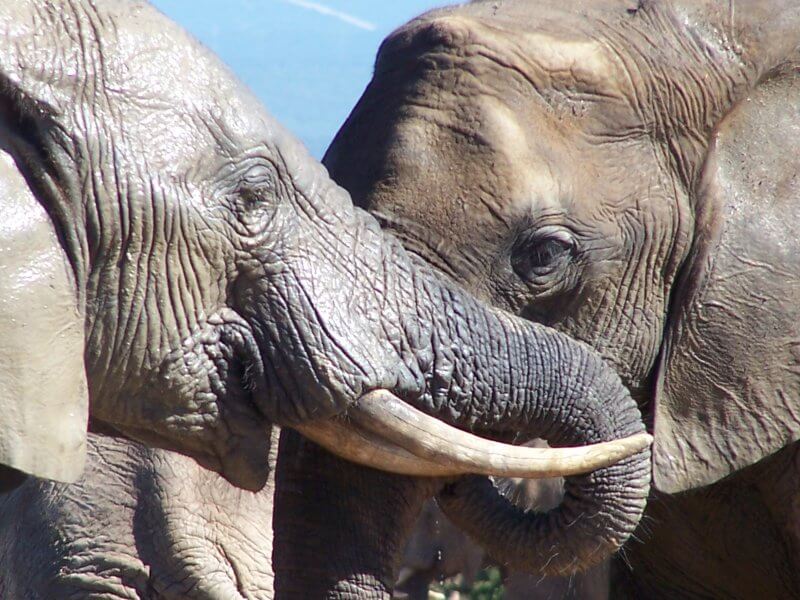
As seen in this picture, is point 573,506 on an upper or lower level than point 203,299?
lower

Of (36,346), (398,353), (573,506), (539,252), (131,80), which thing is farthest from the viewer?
(539,252)

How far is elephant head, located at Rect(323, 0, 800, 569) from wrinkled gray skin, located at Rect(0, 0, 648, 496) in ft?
1.61

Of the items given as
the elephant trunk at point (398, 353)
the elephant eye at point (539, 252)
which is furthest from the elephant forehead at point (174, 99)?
the elephant eye at point (539, 252)

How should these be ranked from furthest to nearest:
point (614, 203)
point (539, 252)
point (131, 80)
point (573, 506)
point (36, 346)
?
1. point (614, 203)
2. point (539, 252)
3. point (573, 506)
4. point (131, 80)
5. point (36, 346)

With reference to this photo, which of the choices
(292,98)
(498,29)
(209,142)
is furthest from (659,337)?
(292,98)

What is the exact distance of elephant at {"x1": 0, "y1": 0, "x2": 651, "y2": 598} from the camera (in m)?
2.80

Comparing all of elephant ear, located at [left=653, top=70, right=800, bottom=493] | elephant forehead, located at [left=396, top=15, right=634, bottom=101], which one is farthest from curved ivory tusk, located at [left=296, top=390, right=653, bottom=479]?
elephant forehead, located at [left=396, top=15, right=634, bottom=101]

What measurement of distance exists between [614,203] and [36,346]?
1522 millimetres

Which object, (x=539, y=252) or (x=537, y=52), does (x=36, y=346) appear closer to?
(x=539, y=252)

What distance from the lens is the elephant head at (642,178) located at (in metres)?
3.73

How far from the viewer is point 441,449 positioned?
10.4ft

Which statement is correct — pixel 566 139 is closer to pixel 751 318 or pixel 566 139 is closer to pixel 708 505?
pixel 751 318

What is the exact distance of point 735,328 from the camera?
153 inches

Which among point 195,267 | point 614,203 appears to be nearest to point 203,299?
point 195,267
